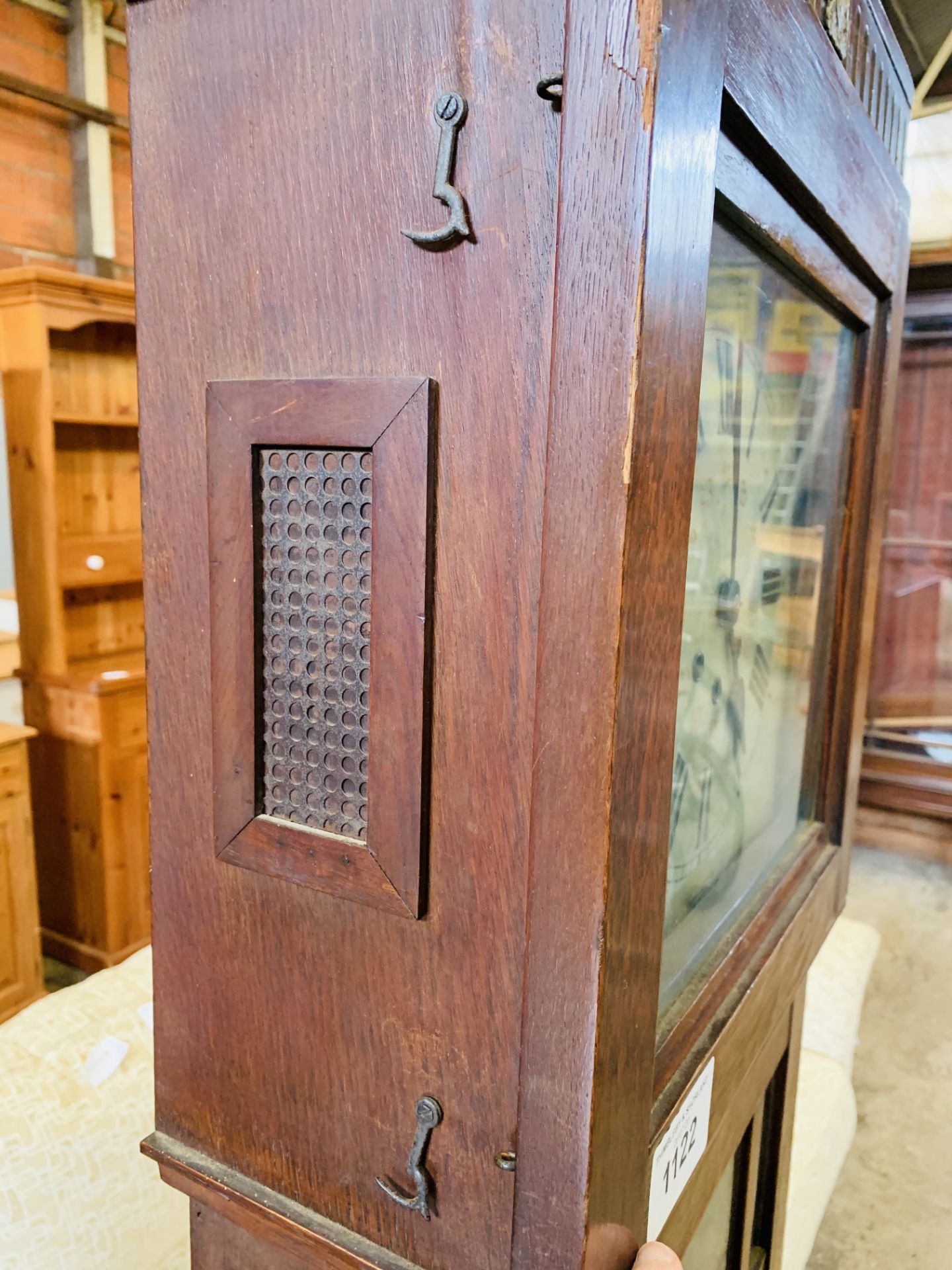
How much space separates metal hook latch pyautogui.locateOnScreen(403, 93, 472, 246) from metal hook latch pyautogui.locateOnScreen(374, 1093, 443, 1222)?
0.47 metres

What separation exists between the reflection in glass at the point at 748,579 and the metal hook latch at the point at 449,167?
0.22 meters

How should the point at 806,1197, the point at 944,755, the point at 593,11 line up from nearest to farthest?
the point at 593,11
the point at 806,1197
the point at 944,755

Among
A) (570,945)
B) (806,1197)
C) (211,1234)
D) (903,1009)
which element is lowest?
(903,1009)

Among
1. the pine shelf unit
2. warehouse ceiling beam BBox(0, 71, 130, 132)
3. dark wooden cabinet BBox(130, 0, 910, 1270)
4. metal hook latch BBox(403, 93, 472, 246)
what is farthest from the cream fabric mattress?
warehouse ceiling beam BBox(0, 71, 130, 132)

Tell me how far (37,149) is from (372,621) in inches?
126

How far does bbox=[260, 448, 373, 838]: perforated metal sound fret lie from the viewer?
0.52m

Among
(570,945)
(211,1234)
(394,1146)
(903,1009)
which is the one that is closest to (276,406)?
(570,945)

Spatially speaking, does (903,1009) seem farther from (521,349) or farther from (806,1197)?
(521,349)

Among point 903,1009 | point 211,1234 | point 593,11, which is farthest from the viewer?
point 903,1009

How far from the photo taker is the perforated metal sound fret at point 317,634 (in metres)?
0.52

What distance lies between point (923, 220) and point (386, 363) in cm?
284

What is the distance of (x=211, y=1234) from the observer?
65 cm

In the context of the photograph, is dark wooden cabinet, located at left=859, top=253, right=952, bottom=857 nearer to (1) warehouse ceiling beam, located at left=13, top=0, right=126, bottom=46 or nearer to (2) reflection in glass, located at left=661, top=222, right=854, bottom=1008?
(2) reflection in glass, located at left=661, top=222, right=854, bottom=1008

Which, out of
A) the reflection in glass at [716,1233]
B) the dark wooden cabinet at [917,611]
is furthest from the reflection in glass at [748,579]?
the dark wooden cabinet at [917,611]
